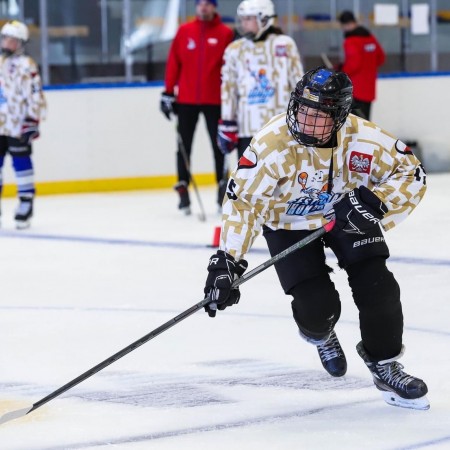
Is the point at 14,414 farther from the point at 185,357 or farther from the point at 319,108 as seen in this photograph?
the point at 319,108

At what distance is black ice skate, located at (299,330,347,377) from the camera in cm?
329

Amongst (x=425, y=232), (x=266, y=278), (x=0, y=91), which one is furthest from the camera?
(x=0, y=91)

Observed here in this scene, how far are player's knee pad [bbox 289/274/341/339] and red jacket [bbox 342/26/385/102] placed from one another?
6067mm

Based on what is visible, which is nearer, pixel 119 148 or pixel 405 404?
pixel 405 404

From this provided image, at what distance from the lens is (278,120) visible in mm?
3035

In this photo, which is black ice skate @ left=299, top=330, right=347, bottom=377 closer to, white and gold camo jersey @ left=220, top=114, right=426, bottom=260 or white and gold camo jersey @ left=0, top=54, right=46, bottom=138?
white and gold camo jersey @ left=220, top=114, right=426, bottom=260

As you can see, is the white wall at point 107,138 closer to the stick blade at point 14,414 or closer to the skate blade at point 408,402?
the stick blade at point 14,414

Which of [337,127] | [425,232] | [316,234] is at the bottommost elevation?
[425,232]

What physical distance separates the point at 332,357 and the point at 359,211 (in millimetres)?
543

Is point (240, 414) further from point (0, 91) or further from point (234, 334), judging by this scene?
point (0, 91)

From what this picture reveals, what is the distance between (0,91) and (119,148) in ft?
6.55

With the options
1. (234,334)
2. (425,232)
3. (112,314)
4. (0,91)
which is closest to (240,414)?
(234,334)

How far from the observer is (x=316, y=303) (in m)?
3.11

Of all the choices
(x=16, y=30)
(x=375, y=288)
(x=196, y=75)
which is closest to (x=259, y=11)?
(x=196, y=75)
